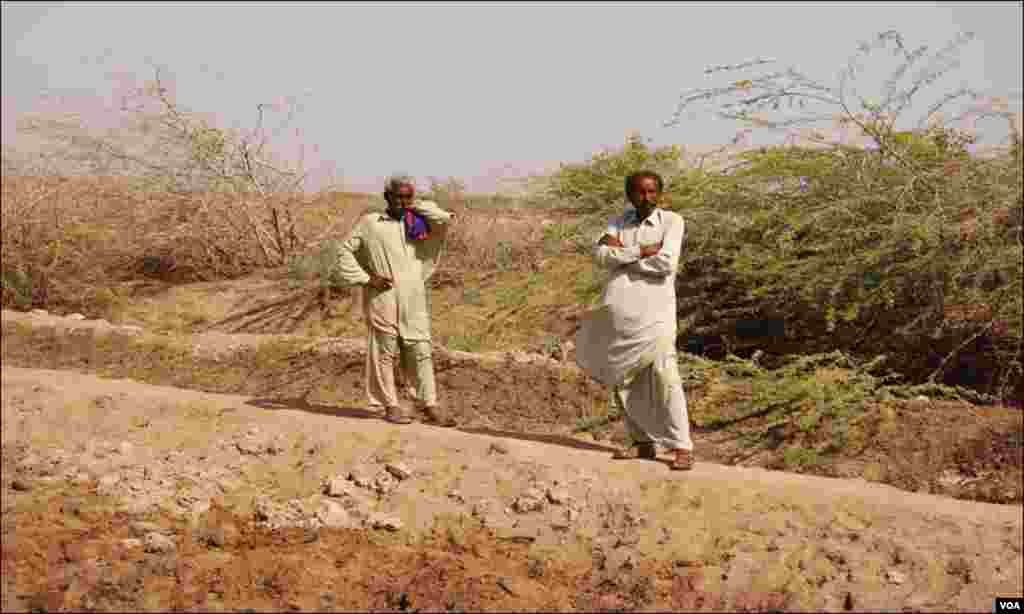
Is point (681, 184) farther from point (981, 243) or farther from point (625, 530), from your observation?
point (625, 530)

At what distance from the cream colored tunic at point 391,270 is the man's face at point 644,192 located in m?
1.61

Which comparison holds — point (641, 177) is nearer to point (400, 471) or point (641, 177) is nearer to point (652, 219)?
point (652, 219)

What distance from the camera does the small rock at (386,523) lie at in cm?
504

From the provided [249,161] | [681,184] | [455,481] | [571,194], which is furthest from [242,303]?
[455,481]

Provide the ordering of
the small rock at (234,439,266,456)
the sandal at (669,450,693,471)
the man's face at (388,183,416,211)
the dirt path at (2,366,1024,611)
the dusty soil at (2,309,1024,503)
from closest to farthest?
the dirt path at (2,366,1024,611), the sandal at (669,450,693,471), the dusty soil at (2,309,1024,503), the small rock at (234,439,266,456), the man's face at (388,183,416,211)

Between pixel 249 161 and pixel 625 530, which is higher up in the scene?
pixel 249 161

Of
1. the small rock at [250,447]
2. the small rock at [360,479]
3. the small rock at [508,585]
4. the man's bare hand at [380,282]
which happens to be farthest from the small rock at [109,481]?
the small rock at [508,585]

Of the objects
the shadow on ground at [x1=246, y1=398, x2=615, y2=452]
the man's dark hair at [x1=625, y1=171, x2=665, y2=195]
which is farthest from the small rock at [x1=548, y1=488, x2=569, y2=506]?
the man's dark hair at [x1=625, y1=171, x2=665, y2=195]

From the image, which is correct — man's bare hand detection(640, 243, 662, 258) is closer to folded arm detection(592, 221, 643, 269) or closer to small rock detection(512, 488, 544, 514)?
folded arm detection(592, 221, 643, 269)

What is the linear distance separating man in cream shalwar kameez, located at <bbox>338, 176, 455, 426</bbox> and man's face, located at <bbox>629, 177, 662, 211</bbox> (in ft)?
5.29

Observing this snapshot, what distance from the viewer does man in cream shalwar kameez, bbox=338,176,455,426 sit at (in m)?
6.39

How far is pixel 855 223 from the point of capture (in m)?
7.22

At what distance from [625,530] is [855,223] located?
11.6 feet

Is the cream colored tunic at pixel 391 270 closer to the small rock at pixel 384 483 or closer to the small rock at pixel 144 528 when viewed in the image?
the small rock at pixel 384 483
